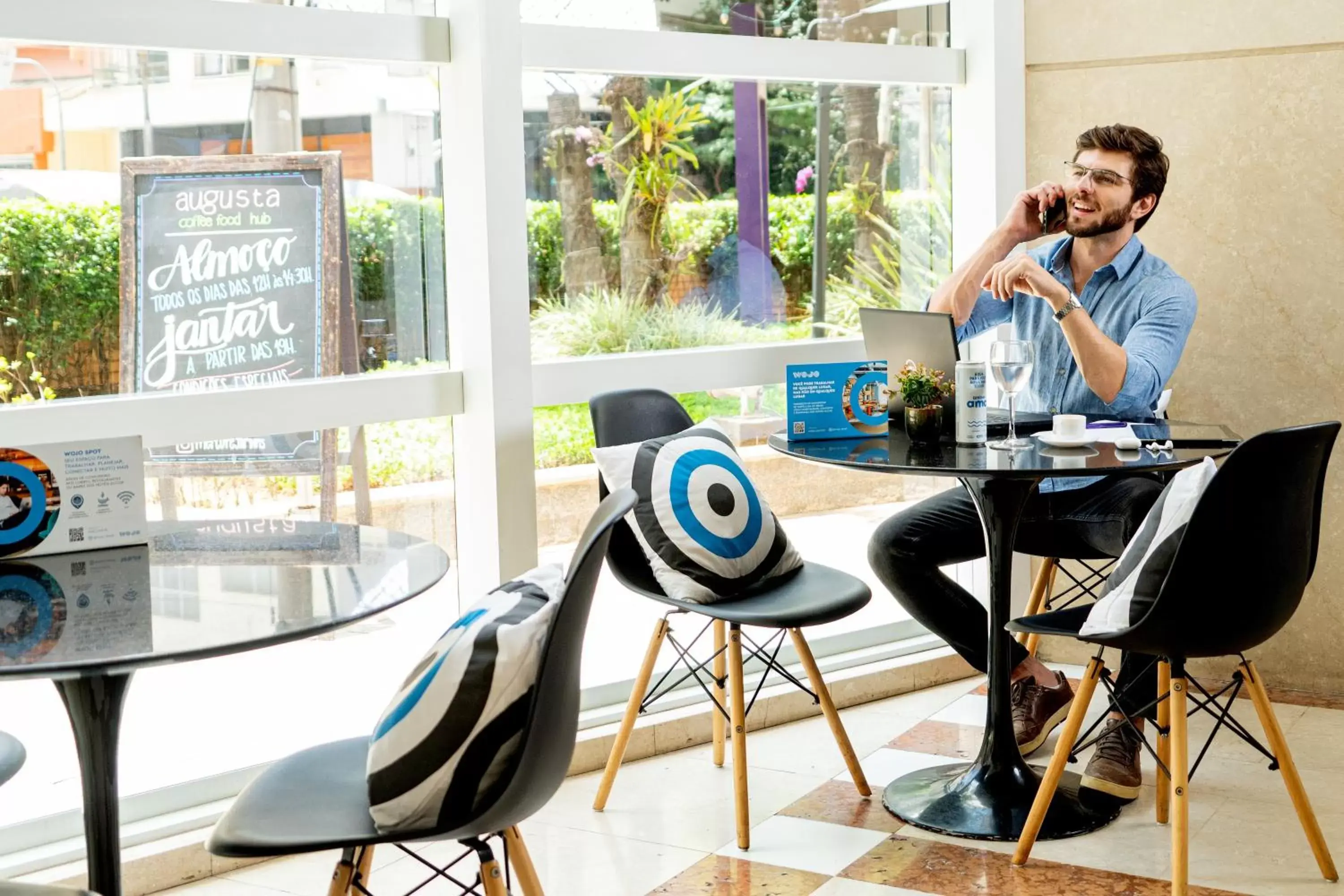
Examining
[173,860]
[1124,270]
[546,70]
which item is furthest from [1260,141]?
[173,860]

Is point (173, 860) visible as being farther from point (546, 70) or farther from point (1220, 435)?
point (1220, 435)

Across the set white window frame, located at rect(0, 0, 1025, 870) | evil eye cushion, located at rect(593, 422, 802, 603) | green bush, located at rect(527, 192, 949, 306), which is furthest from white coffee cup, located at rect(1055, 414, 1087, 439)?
green bush, located at rect(527, 192, 949, 306)

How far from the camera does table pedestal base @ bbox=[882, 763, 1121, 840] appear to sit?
9.21 ft

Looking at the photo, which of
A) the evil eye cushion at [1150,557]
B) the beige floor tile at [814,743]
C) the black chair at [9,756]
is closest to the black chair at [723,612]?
the beige floor tile at [814,743]

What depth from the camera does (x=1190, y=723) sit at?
3.50 metres

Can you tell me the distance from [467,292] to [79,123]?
0.88 meters

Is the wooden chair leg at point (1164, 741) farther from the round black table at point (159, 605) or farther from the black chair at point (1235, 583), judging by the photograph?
the round black table at point (159, 605)

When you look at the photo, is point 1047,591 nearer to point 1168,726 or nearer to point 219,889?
point 1168,726

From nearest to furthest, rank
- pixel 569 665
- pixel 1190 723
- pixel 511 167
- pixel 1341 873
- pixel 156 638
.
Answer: pixel 156 638 < pixel 569 665 < pixel 1341 873 < pixel 511 167 < pixel 1190 723

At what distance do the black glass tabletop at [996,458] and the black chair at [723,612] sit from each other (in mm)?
300

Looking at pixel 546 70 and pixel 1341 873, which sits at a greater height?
pixel 546 70

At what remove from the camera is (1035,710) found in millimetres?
3273

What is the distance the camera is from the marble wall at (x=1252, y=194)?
142 inches

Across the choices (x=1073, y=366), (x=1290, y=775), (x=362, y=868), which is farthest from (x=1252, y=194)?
(x=362, y=868)
